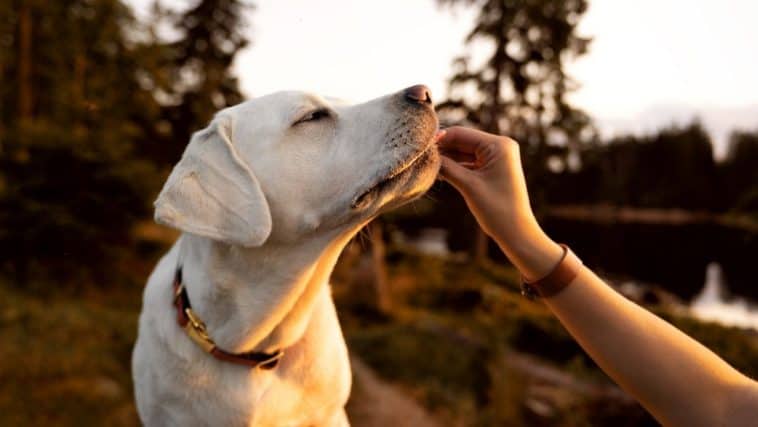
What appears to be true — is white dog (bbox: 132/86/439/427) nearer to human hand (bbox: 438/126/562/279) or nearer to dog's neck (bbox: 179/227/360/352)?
dog's neck (bbox: 179/227/360/352)

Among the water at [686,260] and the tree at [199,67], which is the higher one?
the tree at [199,67]

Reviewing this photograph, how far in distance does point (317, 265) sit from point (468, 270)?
9.78m

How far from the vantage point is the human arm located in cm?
129

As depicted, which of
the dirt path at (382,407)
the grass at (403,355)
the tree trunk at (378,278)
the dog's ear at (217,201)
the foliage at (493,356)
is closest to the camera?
the dog's ear at (217,201)

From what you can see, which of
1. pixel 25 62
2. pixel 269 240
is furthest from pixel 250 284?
pixel 25 62

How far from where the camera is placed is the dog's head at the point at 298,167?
1753 millimetres

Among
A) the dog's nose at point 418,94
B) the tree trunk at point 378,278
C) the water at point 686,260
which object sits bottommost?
the water at point 686,260

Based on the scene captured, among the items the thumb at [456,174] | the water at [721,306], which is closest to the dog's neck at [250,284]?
the thumb at [456,174]

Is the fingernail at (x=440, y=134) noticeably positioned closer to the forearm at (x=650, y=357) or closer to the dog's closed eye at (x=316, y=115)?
the dog's closed eye at (x=316, y=115)

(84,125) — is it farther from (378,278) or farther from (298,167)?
(298,167)

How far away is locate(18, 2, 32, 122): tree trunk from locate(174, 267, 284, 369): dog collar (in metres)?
9.50

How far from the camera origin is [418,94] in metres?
1.80

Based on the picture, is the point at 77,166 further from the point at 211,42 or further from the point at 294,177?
the point at 294,177

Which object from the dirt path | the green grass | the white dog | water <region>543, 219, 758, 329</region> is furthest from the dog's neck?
water <region>543, 219, 758, 329</region>
